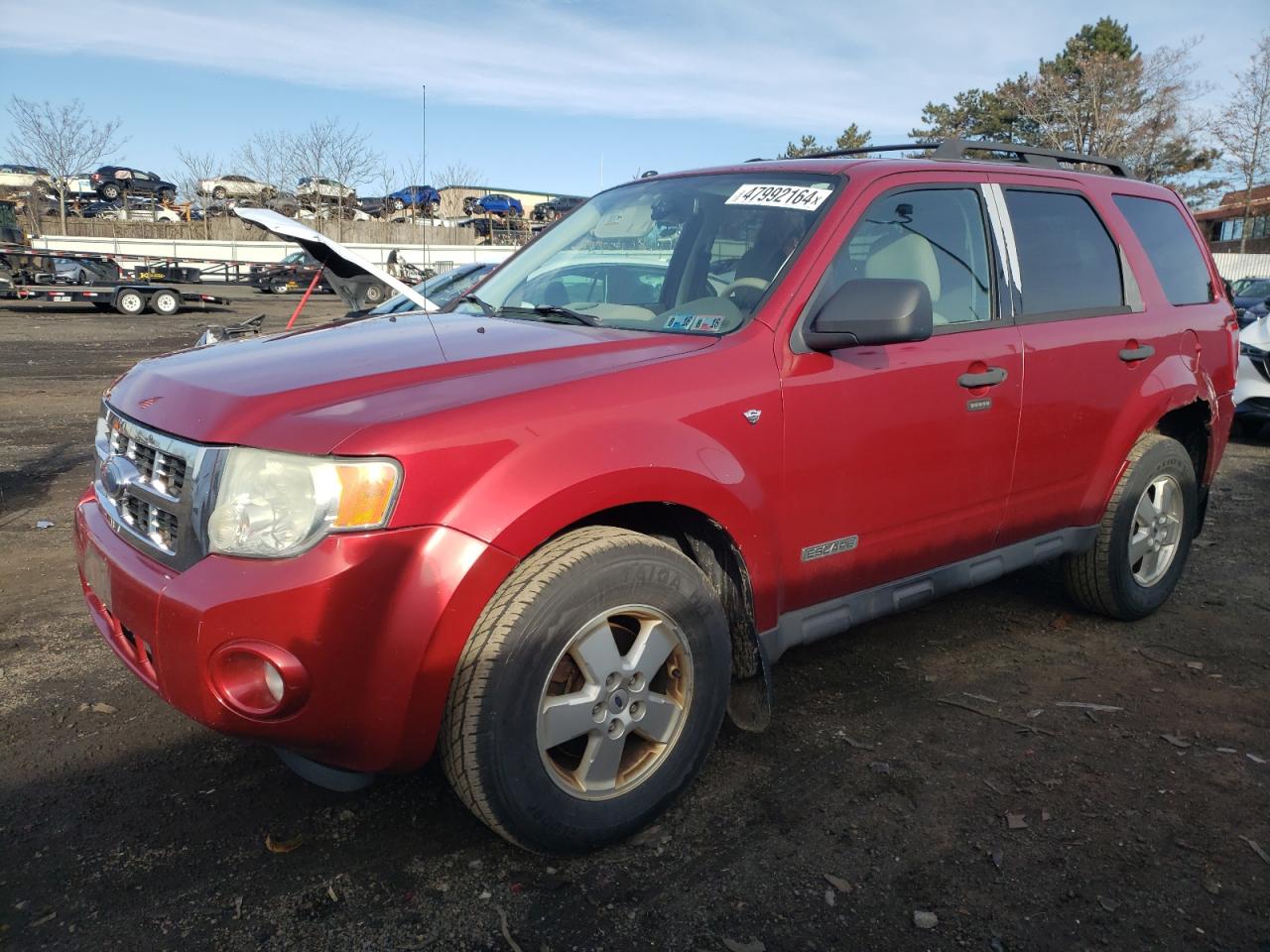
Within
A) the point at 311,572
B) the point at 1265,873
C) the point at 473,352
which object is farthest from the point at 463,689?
the point at 1265,873

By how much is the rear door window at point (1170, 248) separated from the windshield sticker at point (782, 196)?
181cm

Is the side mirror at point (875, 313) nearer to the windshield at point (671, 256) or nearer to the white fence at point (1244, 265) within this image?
the windshield at point (671, 256)

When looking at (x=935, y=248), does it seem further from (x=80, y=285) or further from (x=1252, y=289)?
(x=1252, y=289)

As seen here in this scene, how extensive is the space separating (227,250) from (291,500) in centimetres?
4166

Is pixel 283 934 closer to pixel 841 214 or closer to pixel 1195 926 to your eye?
pixel 1195 926

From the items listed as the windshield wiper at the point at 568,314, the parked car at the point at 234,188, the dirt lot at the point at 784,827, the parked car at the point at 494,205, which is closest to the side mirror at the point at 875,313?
the windshield wiper at the point at 568,314

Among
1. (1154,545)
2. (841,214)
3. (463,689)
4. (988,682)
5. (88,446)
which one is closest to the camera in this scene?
(463,689)

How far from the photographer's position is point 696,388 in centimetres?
269

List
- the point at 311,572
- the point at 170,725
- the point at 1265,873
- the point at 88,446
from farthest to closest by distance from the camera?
the point at 88,446, the point at 170,725, the point at 1265,873, the point at 311,572

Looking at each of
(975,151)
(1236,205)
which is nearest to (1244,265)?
(1236,205)

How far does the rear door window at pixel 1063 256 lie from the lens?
3.71 metres

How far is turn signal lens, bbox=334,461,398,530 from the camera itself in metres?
2.17

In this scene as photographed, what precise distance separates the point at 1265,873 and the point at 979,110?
55.5 meters

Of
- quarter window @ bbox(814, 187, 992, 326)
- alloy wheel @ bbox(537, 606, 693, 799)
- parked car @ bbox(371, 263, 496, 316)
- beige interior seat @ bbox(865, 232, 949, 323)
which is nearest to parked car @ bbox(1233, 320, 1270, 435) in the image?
quarter window @ bbox(814, 187, 992, 326)
